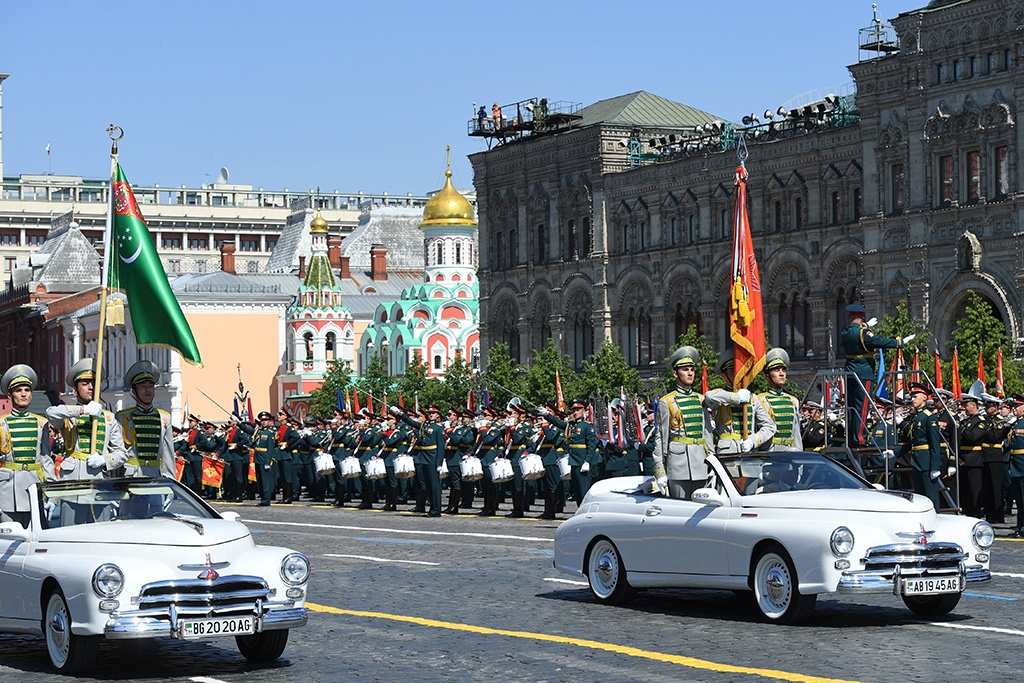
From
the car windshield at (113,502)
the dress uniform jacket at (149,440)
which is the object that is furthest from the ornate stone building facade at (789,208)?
the car windshield at (113,502)

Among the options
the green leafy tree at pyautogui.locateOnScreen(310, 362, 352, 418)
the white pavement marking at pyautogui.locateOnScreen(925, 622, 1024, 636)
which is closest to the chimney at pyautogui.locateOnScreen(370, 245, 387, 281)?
the green leafy tree at pyautogui.locateOnScreen(310, 362, 352, 418)

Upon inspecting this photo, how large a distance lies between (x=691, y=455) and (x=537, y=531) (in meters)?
9.40

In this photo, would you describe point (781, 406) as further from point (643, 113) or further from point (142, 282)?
point (643, 113)

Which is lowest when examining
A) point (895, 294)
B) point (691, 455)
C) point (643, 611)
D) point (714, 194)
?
point (643, 611)

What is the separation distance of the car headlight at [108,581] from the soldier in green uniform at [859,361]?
1128 cm

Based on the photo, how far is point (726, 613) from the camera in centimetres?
1424

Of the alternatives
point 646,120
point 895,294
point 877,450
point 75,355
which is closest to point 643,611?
point 877,450

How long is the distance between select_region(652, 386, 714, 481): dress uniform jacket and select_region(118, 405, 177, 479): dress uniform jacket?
402cm

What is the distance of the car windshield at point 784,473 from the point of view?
14.0m

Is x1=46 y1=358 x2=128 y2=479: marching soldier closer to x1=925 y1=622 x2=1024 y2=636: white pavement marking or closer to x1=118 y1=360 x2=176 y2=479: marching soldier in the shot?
x1=118 y1=360 x2=176 y2=479: marching soldier

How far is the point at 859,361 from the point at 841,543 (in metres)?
8.67

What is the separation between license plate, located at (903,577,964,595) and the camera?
42.5 feet

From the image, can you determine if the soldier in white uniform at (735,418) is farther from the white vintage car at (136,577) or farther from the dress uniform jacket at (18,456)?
the dress uniform jacket at (18,456)

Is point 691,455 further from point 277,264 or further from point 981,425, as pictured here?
point 277,264
